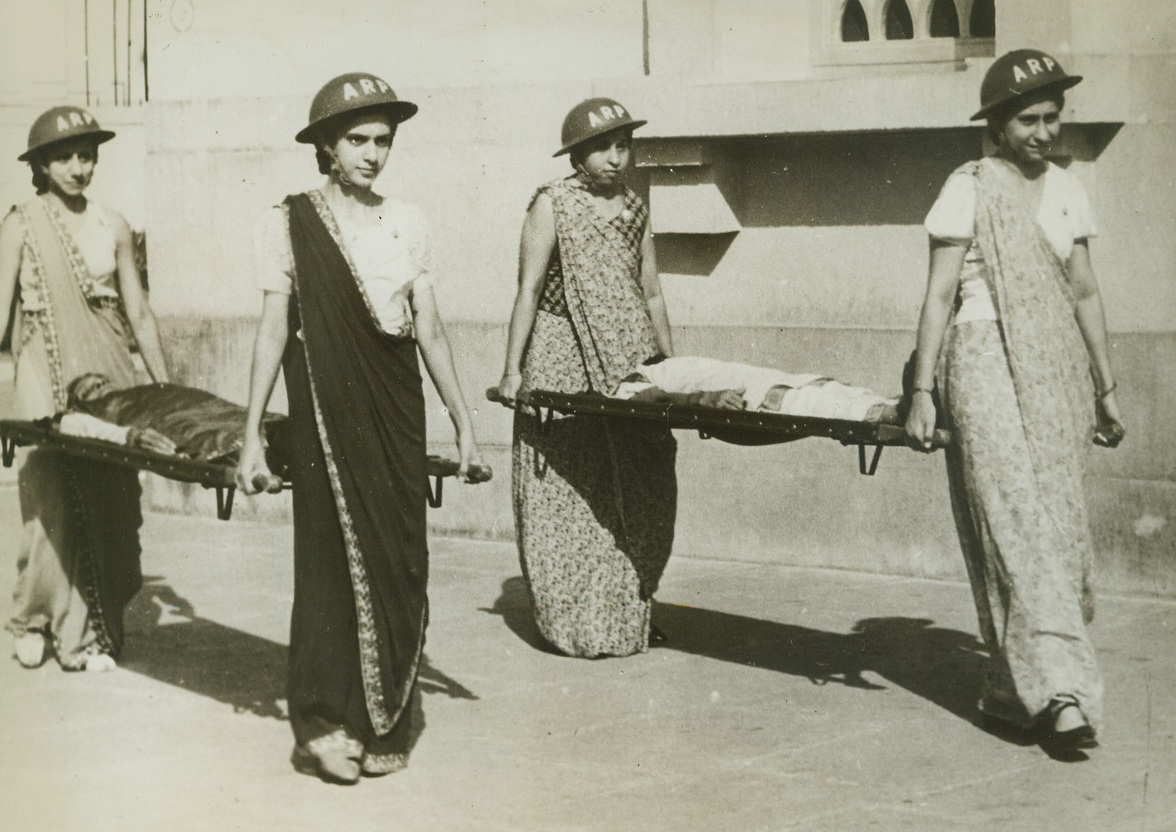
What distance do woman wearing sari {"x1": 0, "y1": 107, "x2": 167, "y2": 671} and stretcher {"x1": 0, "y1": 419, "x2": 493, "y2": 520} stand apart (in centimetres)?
41

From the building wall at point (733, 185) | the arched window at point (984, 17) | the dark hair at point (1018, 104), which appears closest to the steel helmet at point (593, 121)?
the dark hair at point (1018, 104)

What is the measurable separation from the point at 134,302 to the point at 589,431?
1924 millimetres

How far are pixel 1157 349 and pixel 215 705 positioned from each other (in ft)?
14.6

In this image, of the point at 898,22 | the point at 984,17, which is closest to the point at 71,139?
the point at 898,22

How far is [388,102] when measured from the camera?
18.9 ft

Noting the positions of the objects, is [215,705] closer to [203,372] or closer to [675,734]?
[675,734]

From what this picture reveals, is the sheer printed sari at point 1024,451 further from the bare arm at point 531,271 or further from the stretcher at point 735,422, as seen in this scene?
the bare arm at point 531,271

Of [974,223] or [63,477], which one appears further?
[63,477]

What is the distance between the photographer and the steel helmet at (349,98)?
5676 mm

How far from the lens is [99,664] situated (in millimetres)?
7199

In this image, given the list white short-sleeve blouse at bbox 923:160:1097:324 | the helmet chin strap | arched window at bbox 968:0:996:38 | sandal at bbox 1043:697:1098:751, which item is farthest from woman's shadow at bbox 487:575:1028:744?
arched window at bbox 968:0:996:38

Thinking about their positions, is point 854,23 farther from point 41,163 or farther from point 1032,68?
point 41,163

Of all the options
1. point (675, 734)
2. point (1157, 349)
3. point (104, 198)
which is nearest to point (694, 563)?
point (1157, 349)

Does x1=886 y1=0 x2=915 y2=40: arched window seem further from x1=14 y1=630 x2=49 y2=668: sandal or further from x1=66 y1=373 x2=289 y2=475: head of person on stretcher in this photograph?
x1=14 y1=630 x2=49 y2=668: sandal
